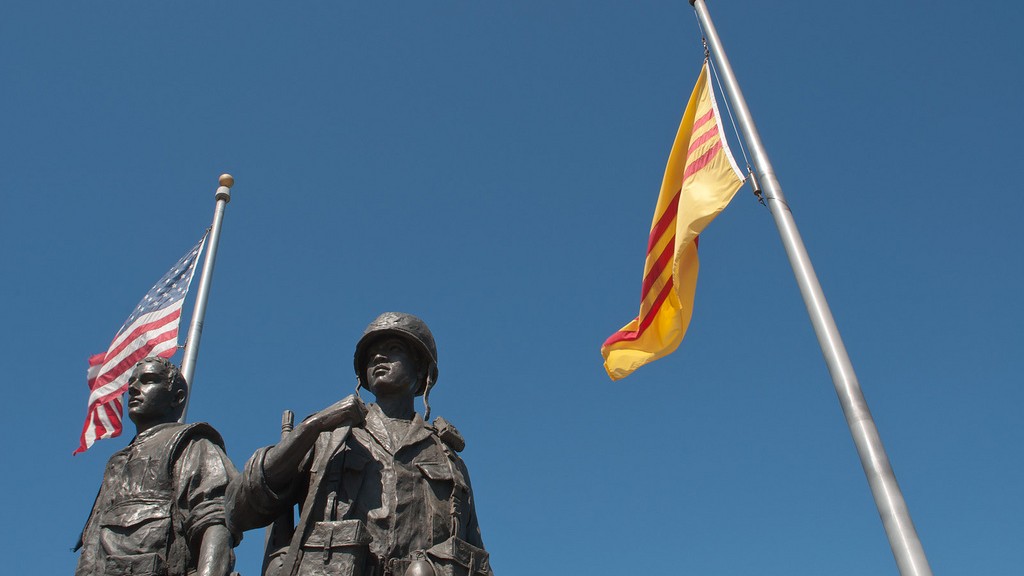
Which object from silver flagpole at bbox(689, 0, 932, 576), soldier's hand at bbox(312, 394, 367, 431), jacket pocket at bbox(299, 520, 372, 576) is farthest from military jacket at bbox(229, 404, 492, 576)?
silver flagpole at bbox(689, 0, 932, 576)

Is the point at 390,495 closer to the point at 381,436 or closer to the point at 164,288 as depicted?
the point at 381,436

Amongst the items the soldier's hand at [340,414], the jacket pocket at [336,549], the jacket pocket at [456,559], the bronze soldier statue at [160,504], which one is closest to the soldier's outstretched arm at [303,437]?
the soldier's hand at [340,414]

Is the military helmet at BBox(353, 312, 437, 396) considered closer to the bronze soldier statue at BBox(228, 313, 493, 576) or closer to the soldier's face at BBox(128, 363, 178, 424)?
the bronze soldier statue at BBox(228, 313, 493, 576)

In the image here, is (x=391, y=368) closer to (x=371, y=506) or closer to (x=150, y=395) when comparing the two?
(x=371, y=506)

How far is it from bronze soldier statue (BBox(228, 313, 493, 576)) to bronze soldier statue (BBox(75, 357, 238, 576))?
37cm

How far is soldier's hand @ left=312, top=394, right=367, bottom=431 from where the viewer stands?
527cm

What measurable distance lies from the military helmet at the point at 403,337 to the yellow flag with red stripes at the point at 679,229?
384 centimetres

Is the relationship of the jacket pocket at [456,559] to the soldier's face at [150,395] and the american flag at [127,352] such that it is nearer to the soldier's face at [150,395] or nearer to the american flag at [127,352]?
the soldier's face at [150,395]

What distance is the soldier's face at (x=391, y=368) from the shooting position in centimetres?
619

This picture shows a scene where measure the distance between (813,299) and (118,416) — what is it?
9.20 metres

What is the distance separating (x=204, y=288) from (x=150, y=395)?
627 cm

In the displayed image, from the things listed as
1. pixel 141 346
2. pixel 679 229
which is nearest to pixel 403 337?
pixel 679 229

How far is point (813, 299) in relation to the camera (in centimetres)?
852

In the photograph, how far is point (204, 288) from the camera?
42.0ft
